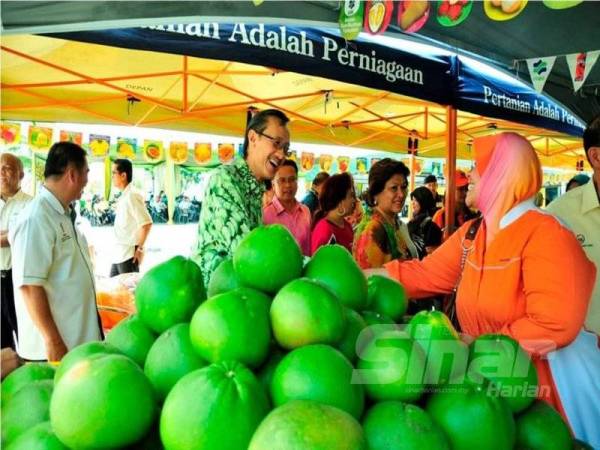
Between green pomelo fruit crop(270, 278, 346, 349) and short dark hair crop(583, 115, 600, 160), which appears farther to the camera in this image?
short dark hair crop(583, 115, 600, 160)

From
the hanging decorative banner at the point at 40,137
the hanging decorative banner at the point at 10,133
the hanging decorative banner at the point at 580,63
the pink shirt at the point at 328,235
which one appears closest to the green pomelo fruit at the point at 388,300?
the pink shirt at the point at 328,235

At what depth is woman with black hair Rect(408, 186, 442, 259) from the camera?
5.26m

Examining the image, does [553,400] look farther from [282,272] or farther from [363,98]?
[363,98]

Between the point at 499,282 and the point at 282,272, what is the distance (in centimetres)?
83

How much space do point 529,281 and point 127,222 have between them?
16.1 ft

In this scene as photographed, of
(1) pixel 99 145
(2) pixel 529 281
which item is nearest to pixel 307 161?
(1) pixel 99 145

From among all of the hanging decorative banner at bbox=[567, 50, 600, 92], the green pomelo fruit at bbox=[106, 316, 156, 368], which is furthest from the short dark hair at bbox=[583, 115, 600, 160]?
the green pomelo fruit at bbox=[106, 316, 156, 368]

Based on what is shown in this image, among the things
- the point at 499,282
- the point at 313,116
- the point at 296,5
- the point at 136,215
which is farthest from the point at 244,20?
the point at 313,116

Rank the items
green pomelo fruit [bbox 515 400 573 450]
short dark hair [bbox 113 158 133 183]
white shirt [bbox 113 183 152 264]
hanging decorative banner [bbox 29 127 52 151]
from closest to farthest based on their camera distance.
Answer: green pomelo fruit [bbox 515 400 573 450] → short dark hair [bbox 113 158 133 183] → white shirt [bbox 113 183 152 264] → hanging decorative banner [bbox 29 127 52 151]

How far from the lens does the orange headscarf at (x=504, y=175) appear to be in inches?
66.2

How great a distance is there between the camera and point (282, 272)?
3.74 ft

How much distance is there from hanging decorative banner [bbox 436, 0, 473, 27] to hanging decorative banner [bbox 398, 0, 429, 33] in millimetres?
67

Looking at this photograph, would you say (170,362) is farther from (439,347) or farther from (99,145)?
(99,145)

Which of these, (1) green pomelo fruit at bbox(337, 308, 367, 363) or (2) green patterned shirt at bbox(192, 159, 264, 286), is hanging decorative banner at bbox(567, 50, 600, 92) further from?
(1) green pomelo fruit at bbox(337, 308, 367, 363)
